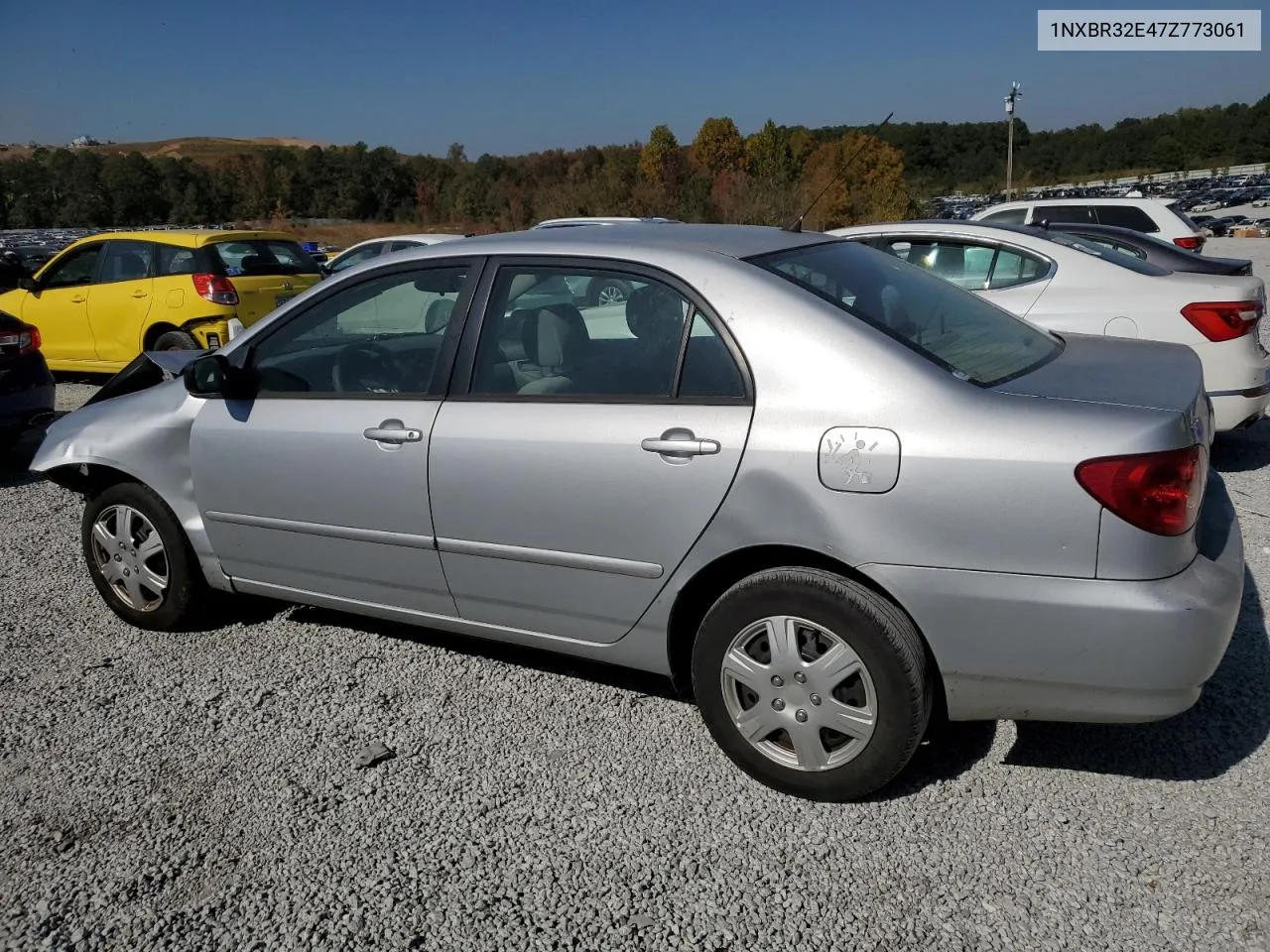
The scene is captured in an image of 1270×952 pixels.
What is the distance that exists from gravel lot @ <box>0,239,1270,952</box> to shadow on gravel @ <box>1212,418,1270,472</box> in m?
2.87

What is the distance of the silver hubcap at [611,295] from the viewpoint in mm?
3264

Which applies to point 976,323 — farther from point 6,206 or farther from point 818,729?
point 6,206

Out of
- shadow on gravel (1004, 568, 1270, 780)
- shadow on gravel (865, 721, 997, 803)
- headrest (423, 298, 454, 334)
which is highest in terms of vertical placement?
headrest (423, 298, 454, 334)

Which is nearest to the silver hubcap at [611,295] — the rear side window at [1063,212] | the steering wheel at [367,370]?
the steering wheel at [367,370]

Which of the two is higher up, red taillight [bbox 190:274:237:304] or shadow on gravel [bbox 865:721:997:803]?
red taillight [bbox 190:274:237:304]

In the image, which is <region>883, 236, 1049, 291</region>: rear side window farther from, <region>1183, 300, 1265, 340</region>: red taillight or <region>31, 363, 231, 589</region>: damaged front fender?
<region>31, 363, 231, 589</region>: damaged front fender

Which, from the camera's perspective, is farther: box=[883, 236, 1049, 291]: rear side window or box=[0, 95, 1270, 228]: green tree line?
box=[0, 95, 1270, 228]: green tree line

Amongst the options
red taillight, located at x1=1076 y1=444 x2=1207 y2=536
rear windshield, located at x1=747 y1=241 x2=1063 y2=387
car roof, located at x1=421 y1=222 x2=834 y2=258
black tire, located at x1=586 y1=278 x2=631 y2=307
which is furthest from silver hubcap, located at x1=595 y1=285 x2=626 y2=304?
red taillight, located at x1=1076 y1=444 x2=1207 y2=536

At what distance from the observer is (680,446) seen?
292 cm

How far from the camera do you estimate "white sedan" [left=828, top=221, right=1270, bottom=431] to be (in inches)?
234

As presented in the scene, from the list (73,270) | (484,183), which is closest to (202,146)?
(484,183)

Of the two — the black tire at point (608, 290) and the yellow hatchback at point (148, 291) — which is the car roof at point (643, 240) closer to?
the black tire at point (608, 290)

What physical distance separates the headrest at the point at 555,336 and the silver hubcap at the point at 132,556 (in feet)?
6.27

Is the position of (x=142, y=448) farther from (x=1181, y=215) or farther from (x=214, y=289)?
(x=1181, y=215)
